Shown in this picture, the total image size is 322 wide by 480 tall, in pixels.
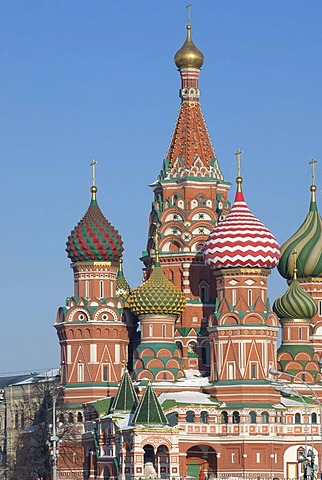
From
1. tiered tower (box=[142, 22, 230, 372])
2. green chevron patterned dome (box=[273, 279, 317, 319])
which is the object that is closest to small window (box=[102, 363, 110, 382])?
tiered tower (box=[142, 22, 230, 372])

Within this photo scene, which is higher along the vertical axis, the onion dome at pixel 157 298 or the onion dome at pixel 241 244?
the onion dome at pixel 241 244

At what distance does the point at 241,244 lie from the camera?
7325 cm

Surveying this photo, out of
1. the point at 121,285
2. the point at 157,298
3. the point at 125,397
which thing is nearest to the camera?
the point at 125,397

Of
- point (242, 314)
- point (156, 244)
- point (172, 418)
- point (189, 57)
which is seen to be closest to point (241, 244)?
point (242, 314)

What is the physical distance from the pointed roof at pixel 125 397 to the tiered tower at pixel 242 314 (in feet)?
11.5

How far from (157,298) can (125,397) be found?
481cm

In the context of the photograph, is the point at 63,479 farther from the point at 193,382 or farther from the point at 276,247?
the point at 276,247

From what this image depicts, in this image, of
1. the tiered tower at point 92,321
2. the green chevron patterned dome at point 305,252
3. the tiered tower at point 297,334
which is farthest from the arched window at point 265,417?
the green chevron patterned dome at point 305,252

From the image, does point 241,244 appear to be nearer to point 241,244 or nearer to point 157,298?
point 241,244

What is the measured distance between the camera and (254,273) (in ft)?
241

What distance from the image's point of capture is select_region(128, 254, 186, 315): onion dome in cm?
7450

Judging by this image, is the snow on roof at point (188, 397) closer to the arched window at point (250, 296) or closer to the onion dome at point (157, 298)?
the onion dome at point (157, 298)

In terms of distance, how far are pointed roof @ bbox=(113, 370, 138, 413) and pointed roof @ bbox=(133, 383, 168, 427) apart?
185cm

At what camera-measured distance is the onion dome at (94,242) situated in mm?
76562
